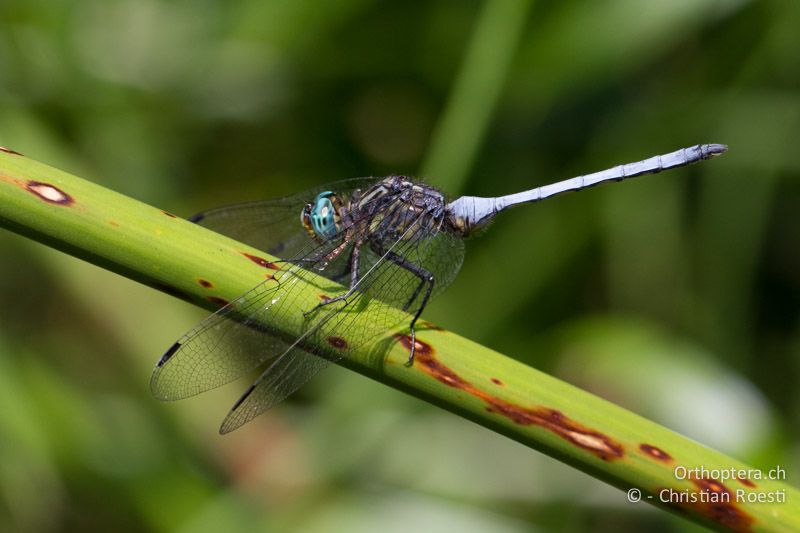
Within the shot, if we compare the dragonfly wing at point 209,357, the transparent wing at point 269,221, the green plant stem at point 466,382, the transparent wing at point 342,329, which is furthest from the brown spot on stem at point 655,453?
the transparent wing at point 269,221

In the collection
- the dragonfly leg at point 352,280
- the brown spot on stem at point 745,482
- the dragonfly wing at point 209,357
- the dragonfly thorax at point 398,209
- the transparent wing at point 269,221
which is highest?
the dragonfly thorax at point 398,209

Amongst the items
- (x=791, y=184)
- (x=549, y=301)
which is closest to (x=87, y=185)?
(x=549, y=301)

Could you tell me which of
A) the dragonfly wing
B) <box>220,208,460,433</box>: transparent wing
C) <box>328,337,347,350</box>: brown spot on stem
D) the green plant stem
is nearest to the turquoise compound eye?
<box>220,208,460,433</box>: transparent wing

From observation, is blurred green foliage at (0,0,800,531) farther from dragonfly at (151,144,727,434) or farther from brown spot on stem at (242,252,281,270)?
brown spot on stem at (242,252,281,270)

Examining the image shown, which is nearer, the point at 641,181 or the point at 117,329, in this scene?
the point at 117,329

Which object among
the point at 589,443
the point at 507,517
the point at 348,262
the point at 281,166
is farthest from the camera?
the point at 281,166

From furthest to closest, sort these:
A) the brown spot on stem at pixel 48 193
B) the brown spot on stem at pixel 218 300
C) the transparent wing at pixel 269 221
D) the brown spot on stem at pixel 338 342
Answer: the transparent wing at pixel 269 221, the brown spot on stem at pixel 338 342, the brown spot on stem at pixel 218 300, the brown spot on stem at pixel 48 193

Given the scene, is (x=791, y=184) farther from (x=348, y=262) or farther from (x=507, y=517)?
(x=348, y=262)

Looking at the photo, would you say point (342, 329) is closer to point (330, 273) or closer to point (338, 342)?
point (338, 342)

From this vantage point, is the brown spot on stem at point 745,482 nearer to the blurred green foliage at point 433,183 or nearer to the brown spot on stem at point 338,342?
the brown spot on stem at point 338,342
